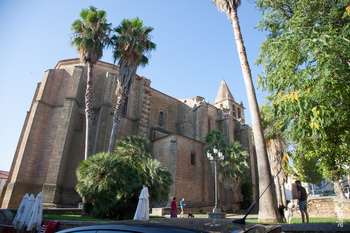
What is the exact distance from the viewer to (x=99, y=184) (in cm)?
1194

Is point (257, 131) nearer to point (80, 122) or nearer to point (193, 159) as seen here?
point (193, 159)

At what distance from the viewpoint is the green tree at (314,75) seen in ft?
20.8

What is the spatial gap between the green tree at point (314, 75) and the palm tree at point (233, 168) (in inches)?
505

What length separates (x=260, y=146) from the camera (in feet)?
26.8

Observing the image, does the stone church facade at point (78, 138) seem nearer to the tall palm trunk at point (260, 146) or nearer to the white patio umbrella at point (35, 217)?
the white patio umbrella at point (35, 217)

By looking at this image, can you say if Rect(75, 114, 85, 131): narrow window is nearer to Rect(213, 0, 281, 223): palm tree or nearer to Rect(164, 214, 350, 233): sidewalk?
Rect(213, 0, 281, 223): palm tree

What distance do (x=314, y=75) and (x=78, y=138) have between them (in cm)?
1869

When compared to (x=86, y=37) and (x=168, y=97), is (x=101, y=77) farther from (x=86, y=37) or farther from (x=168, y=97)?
(x=168, y=97)

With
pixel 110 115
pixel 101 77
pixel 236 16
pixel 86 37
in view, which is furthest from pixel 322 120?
pixel 101 77

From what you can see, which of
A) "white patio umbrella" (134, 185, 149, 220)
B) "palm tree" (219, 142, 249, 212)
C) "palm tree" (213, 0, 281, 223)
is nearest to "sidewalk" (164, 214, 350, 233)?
"palm tree" (213, 0, 281, 223)

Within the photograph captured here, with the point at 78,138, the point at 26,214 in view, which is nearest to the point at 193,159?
the point at 78,138

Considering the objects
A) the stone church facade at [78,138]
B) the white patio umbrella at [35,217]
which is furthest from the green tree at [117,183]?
the stone church facade at [78,138]

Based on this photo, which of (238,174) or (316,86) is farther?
(238,174)

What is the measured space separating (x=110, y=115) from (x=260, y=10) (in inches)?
618
